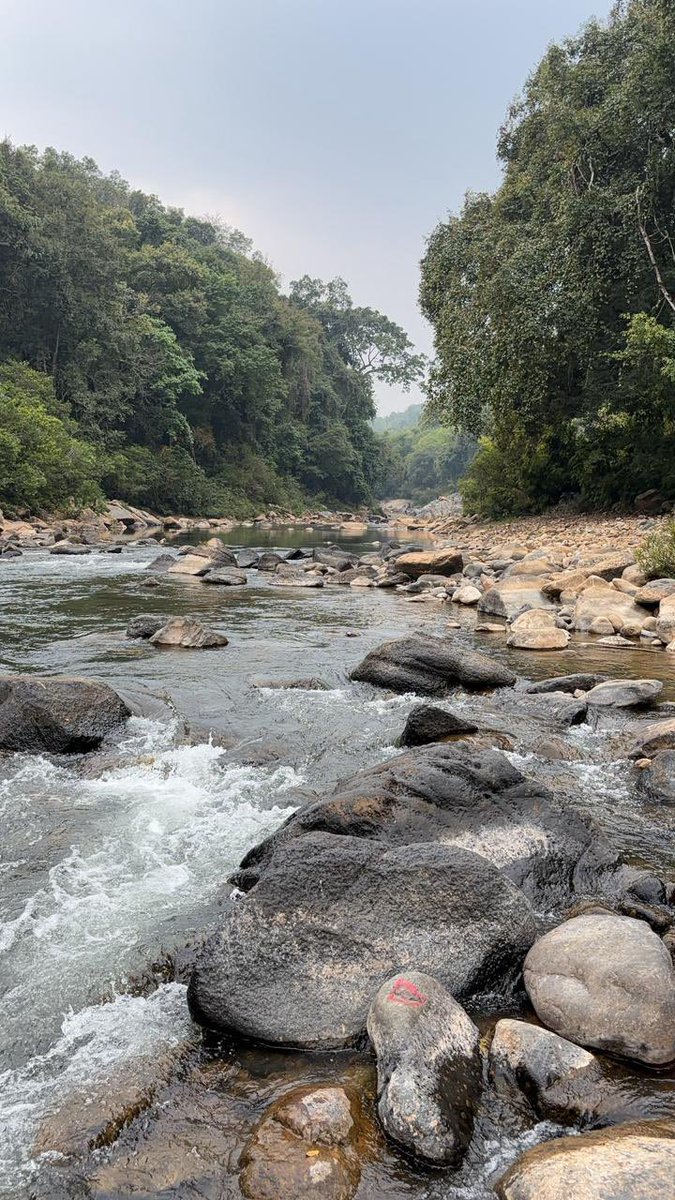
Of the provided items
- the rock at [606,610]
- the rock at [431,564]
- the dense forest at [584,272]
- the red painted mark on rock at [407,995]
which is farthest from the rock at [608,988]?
the dense forest at [584,272]

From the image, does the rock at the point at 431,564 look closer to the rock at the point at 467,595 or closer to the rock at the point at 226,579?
the rock at the point at 467,595

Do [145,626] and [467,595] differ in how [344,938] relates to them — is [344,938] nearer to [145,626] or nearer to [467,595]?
[145,626]

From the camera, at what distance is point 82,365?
35.3 meters

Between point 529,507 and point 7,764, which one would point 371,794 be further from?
point 529,507

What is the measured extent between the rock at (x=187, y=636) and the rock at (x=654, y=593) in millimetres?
6446

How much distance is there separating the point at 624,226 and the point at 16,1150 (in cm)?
1958

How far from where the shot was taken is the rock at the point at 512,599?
42.1 ft

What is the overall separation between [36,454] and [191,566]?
12.7 meters

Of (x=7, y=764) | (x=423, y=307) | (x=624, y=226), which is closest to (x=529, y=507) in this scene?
(x=423, y=307)

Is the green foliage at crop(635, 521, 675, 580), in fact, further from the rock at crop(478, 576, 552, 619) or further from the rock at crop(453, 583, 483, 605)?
the rock at crop(453, 583, 483, 605)

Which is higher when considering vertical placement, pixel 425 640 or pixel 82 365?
pixel 82 365

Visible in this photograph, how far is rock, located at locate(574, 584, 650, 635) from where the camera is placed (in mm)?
10974

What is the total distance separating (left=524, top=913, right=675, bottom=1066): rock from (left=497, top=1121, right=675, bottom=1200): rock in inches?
17.9

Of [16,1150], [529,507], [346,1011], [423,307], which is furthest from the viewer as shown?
[529,507]
